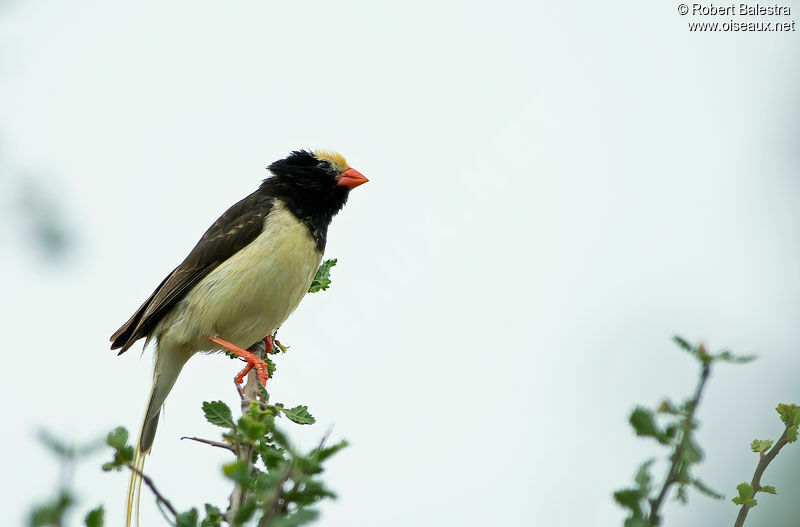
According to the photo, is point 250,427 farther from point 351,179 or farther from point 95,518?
point 351,179

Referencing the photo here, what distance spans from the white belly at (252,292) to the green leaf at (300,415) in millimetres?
2200

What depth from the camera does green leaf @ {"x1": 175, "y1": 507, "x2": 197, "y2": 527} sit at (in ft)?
7.43

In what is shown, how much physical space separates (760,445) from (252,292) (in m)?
4.27

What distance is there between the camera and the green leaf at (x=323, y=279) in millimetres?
6285

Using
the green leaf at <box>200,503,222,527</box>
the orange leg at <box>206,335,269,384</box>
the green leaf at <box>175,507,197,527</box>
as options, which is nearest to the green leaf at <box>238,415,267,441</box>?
the green leaf at <box>200,503,222,527</box>

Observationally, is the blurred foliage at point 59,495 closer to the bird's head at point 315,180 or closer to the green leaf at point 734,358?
the green leaf at point 734,358

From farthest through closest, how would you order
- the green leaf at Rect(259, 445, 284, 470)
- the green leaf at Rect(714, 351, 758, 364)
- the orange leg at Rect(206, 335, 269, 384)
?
the orange leg at Rect(206, 335, 269, 384)
the green leaf at Rect(259, 445, 284, 470)
the green leaf at Rect(714, 351, 758, 364)

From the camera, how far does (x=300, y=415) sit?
172 inches

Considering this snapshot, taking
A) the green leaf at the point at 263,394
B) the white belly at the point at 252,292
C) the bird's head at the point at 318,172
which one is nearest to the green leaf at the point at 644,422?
the green leaf at the point at 263,394

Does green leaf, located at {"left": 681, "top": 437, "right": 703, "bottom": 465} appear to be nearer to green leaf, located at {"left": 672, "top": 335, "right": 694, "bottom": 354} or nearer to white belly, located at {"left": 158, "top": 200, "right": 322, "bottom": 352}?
green leaf, located at {"left": 672, "top": 335, "right": 694, "bottom": 354}

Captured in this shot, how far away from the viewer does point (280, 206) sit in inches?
275

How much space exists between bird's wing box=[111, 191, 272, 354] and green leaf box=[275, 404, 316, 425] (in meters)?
2.59

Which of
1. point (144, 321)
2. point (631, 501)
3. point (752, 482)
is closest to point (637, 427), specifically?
point (631, 501)

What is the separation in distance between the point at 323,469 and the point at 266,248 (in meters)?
4.47
